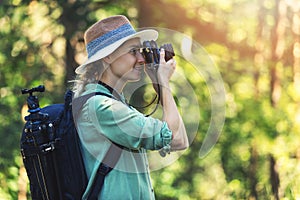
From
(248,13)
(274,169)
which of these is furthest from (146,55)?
(248,13)

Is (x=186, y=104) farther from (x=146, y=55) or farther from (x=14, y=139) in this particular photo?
(x=146, y=55)

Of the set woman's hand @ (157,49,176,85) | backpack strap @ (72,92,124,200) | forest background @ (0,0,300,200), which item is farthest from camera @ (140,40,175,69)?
forest background @ (0,0,300,200)

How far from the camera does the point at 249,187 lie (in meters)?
6.83

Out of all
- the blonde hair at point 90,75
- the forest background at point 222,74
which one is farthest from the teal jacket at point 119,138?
the forest background at point 222,74

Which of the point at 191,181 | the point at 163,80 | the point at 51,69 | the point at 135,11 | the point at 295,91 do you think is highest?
the point at 163,80

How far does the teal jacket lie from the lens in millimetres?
2248

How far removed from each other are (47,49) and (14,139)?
1051 millimetres

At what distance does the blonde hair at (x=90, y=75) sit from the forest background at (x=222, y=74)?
291 centimetres

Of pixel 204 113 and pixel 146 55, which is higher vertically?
pixel 146 55

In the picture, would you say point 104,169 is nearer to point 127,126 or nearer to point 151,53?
point 127,126

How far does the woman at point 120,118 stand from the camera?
2.26 metres

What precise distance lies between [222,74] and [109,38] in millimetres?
4774

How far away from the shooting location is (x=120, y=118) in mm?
2264

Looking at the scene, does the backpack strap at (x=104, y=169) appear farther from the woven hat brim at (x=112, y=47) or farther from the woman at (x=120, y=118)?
the woven hat brim at (x=112, y=47)
